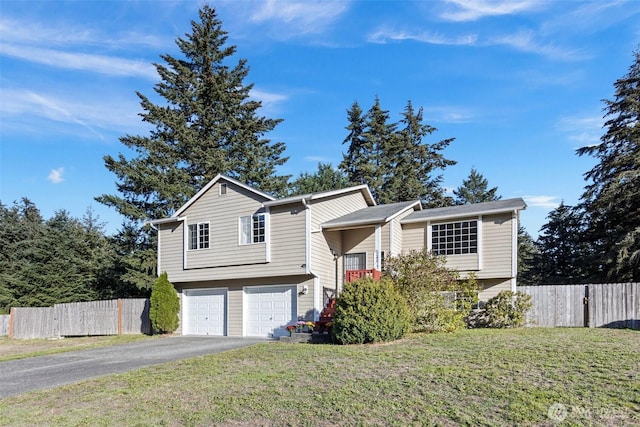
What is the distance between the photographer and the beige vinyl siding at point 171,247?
65.9 ft

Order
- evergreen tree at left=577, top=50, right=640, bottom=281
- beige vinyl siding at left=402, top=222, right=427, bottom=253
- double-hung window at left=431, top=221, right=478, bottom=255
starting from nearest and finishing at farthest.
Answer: double-hung window at left=431, top=221, right=478, bottom=255, beige vinyl siding at left=402, top=222, right=427, bottom=253, evergreen tree at left=577, top=50, right=640, bottom=281

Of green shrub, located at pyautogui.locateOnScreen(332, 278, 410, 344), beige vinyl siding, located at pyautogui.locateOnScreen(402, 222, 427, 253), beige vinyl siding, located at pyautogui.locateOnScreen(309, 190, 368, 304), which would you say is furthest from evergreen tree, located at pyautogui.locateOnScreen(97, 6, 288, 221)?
green shrub, located at pyautogui.locateOnScreen(332, 278, 410, 344)

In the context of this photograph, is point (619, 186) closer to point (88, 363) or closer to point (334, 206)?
point (334, 206)

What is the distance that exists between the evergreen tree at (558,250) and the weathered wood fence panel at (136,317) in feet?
92.8

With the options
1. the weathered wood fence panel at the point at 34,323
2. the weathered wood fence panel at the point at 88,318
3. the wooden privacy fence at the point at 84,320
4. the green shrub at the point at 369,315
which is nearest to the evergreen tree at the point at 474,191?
the wooden privacy fence at the point at 84,320

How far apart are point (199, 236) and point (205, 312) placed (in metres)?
3.15

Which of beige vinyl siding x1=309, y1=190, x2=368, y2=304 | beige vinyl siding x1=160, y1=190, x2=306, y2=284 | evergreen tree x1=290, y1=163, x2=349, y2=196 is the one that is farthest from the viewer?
evergreen tree x1=290, y1=163, x2=349, y2=196

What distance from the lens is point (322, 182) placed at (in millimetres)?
36281

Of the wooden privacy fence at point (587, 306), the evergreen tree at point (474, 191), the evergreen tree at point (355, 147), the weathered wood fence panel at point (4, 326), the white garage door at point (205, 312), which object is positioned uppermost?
the evergreen tree at point (355, 147)

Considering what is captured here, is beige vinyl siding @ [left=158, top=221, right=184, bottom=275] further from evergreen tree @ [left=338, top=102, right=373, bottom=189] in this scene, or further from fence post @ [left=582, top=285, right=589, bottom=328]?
evergreen tree @ [left=338, top=102, right=373, bottom=189]

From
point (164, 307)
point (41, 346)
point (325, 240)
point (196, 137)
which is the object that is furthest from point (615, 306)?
point (196, 137)

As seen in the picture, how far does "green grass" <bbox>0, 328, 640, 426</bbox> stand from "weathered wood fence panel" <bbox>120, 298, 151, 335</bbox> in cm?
1061

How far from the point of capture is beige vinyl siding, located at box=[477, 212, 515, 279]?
16.9 meters

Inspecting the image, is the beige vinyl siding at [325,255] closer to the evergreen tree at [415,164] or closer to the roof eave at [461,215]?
the roof eave at [461,215]
